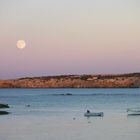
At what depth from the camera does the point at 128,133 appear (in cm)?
4419

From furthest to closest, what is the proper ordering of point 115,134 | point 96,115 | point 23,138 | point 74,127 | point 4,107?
1. point 4,107
2. point 96,115
3. point 74,127
4. point 115,134
5. point 23,138

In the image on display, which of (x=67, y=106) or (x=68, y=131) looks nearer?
(x=68, y=131)

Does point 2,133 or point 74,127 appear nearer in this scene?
point 2,133

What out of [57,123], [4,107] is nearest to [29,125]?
[57,123]

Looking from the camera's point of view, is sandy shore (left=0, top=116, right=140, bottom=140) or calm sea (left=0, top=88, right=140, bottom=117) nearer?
sandy shore (left=0, top=116, right=140, bottom=140)

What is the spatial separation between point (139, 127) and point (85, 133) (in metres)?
7.07

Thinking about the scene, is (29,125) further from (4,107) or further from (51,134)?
(4,107)

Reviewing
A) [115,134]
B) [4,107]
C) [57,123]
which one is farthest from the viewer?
[4,107]

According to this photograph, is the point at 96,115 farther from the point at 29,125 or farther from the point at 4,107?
the point at 4,107

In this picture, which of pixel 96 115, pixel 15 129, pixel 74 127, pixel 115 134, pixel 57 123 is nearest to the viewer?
pixel 115 134

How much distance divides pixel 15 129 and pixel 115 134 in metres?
8.79

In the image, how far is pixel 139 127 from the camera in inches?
1964


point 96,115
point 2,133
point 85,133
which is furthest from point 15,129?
point 96,115

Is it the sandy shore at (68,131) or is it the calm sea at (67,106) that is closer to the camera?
the sandy shore at (68,131)
